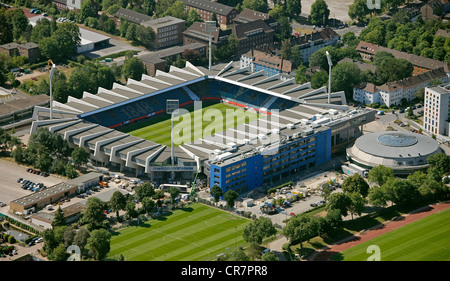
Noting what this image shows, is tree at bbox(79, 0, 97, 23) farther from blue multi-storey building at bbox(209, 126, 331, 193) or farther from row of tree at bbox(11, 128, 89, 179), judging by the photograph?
blue multi-storey building at bbox(209, 126, 331, 193)

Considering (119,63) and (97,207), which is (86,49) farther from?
(97,207)

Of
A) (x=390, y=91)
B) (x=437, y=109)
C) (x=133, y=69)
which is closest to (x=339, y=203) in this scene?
(x=437, y=109)

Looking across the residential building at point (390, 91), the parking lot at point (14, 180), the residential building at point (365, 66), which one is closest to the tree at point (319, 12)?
the residential building at point (365, 66)

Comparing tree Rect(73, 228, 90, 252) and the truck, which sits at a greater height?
tree Rect(73, 228, 90, 252)

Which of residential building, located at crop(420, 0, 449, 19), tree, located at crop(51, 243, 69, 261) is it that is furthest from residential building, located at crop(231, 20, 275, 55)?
tree, located at crop(51, 243, 69, 261)

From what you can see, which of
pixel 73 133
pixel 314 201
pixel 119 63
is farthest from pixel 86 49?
pixel 314 201

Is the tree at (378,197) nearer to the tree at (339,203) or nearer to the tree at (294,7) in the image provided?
the tree at (339,203)

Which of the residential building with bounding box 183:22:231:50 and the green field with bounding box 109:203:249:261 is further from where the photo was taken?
the residential building with bounding box 183:22:231:50
